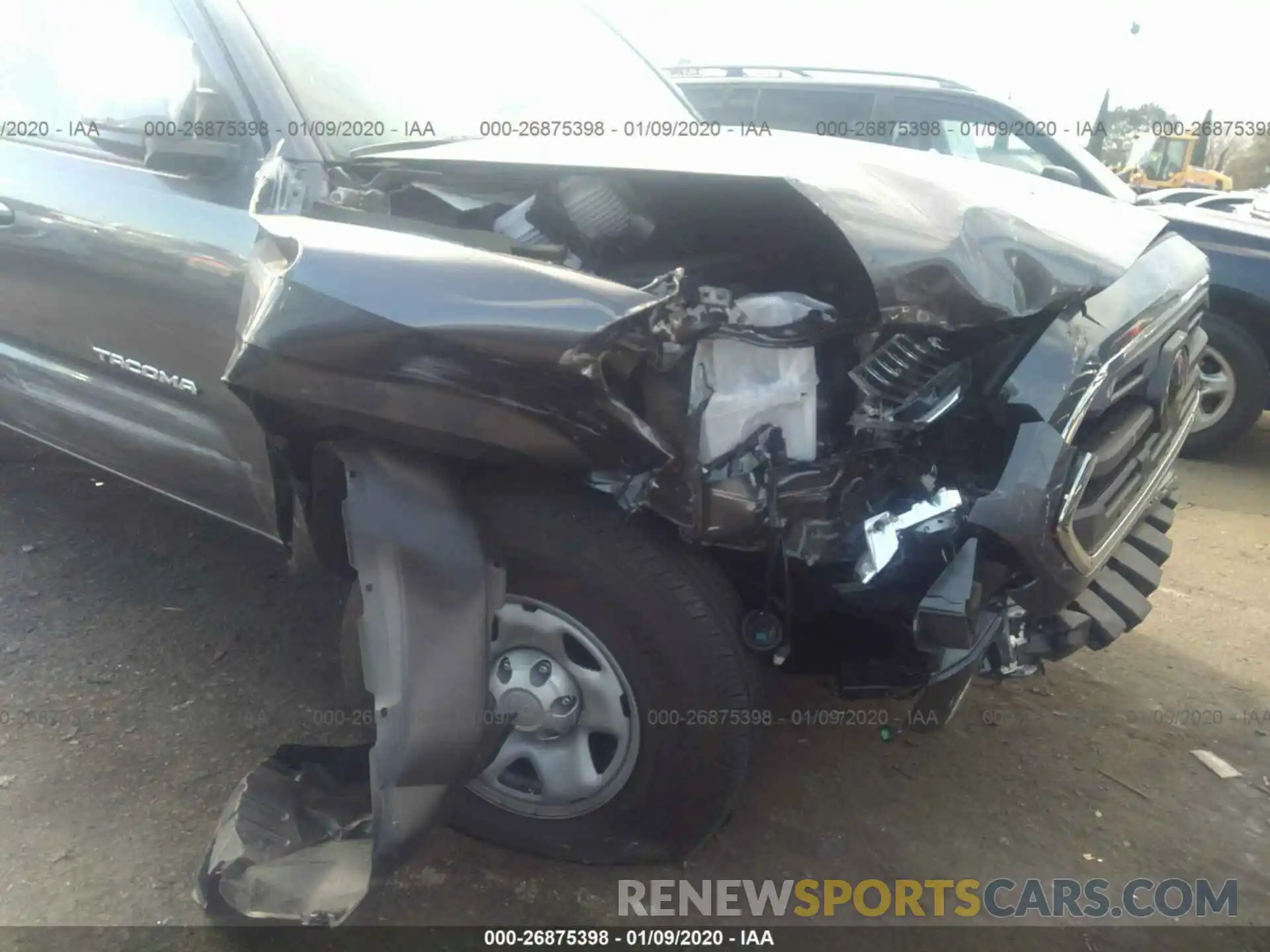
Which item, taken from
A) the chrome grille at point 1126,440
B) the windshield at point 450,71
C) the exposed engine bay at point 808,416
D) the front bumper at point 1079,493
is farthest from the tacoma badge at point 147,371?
the chrome grille at point 1126,440

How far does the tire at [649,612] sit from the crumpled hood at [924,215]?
0.66 metres

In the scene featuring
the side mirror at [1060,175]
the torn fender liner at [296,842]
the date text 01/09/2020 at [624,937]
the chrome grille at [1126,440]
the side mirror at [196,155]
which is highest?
the side mirror at [196,155]

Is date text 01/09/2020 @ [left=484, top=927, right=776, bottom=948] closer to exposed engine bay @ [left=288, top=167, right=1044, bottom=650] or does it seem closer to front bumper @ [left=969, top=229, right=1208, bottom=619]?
exposed engine bay @ [left=288, top=167, right=1044, bottom=650]

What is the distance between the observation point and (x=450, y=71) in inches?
110

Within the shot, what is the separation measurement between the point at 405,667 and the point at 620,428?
23.8 inches

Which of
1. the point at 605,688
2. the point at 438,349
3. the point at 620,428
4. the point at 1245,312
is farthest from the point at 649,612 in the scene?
the point at 1245,312

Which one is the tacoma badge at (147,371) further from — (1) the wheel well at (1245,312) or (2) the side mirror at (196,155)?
(1) the wheel well at (1245,312)

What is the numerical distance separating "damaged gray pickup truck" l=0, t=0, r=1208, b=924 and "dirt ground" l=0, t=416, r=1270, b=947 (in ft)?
0.91

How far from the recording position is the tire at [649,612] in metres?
1.90

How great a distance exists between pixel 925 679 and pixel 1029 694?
1060 millimetres

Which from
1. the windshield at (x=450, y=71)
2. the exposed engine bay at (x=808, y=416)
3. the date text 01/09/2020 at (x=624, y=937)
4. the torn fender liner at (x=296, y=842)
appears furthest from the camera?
the windshield at (x=450, y=71)

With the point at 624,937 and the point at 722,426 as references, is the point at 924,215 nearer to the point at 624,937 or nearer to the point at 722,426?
the point at 722,426

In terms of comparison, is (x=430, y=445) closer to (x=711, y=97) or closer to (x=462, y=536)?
(x=462, y=536)

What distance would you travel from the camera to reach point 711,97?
5.84m
